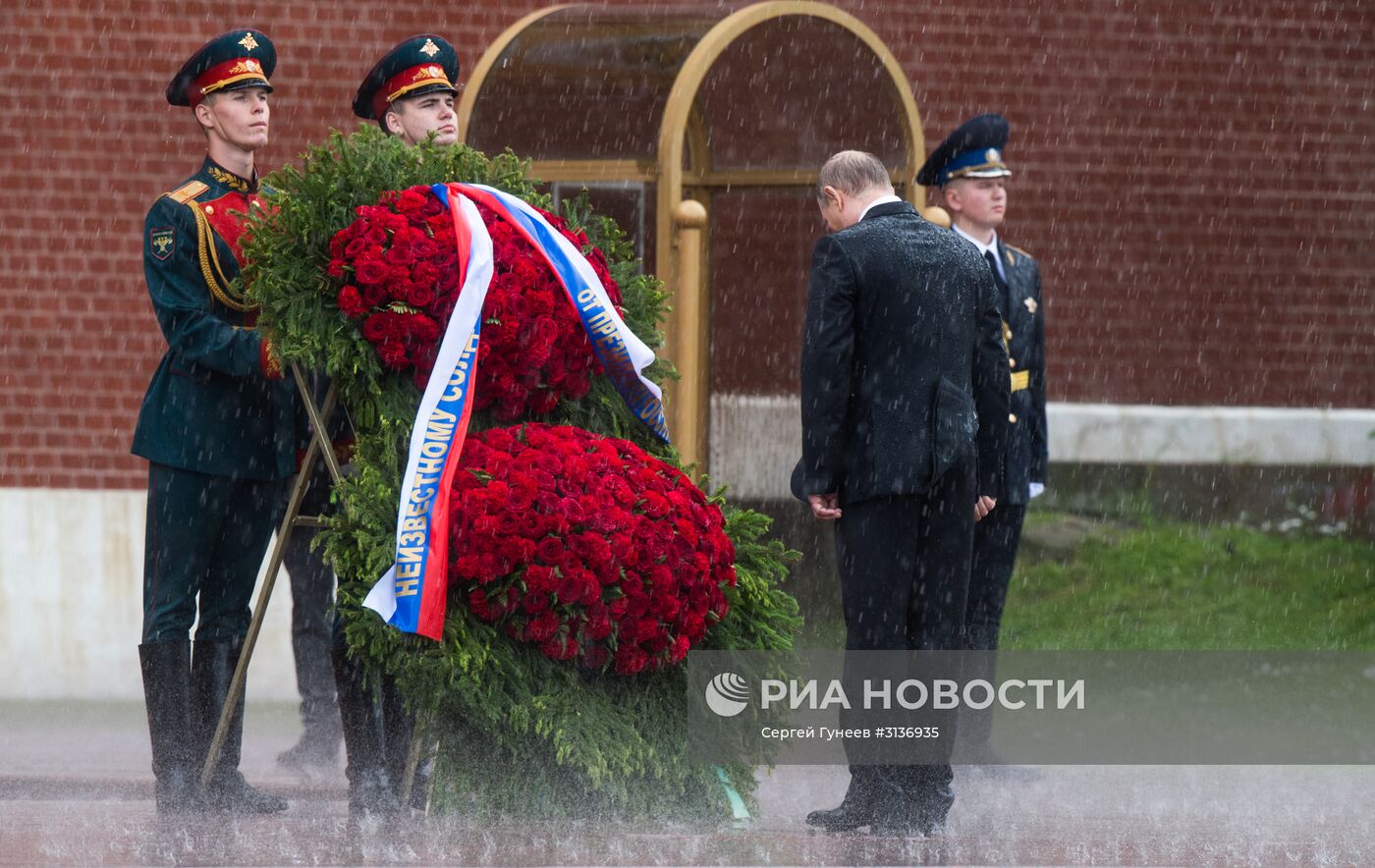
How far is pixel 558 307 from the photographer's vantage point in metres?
4.80

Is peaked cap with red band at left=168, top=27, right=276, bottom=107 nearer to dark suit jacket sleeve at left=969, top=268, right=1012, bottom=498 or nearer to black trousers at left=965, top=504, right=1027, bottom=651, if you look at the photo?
dark suit jacket sleeve at left=969, top=268, right=1012, bottom=498

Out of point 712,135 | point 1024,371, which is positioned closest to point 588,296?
point 1024,371

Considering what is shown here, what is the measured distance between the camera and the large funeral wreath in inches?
172

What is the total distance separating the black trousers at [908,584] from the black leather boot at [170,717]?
180cm

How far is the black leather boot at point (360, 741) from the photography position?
4.87 metres

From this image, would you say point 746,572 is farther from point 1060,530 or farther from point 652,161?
point 1060,530

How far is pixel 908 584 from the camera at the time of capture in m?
4.88

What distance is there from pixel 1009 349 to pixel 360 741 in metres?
2.52

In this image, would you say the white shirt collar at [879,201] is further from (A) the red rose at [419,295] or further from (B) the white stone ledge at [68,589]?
(B) the white stone ledge at [68,589]

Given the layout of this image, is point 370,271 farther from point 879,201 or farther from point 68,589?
point 68,589

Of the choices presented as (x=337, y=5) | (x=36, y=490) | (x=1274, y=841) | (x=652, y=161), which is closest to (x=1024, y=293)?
(x=652, y=161)

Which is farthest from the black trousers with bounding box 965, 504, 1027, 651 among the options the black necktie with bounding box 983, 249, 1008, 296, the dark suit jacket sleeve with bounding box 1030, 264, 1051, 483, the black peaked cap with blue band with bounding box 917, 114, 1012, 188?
the black peaked cap with blue band with bounding box 917, 114, 1012, 188

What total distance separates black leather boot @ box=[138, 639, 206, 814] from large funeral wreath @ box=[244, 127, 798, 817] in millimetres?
619

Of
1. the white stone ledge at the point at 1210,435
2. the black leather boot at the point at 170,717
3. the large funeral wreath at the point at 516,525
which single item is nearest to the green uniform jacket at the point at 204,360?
the large funeral wreath at the point at 516,525
